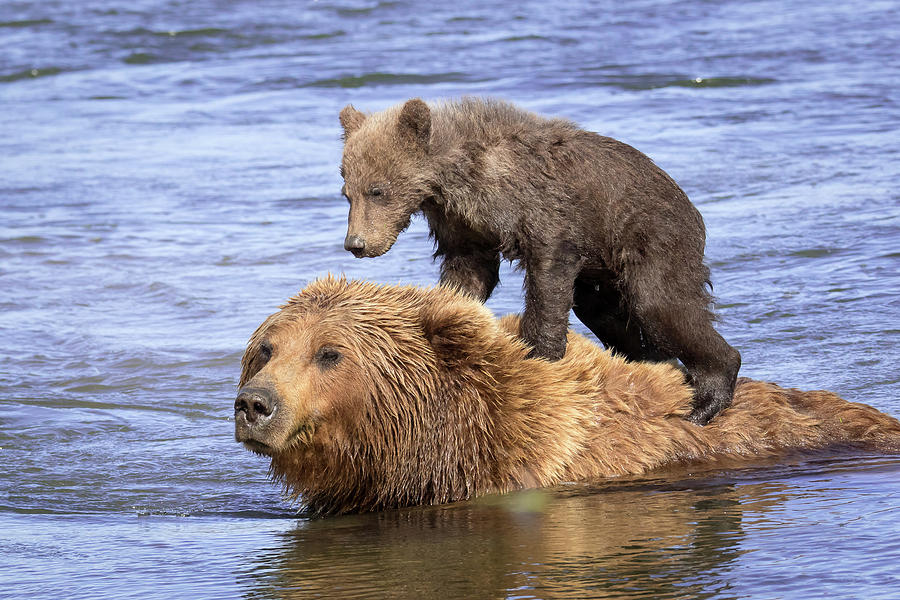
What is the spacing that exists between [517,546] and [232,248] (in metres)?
8.27

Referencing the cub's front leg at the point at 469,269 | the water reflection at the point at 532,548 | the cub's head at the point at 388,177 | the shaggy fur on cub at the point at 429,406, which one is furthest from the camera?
the cub's front leg at the point at 469,269

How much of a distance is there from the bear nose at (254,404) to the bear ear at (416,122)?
5.62ft

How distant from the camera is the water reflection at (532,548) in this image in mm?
5547

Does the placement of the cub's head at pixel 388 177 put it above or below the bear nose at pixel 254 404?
above

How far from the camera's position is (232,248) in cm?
1388

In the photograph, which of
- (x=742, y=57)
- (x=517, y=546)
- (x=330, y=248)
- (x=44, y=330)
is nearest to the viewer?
(x=517, y=546)

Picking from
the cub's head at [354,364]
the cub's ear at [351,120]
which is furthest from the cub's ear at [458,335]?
the cub's ear at [351,120]

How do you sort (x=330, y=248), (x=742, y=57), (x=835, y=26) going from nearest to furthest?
1. (x=330, y=248)
2. (x=742, y=57)
3. (x=835, y=26)

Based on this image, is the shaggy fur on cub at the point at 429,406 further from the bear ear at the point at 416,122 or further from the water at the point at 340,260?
the bear ear at the point at 416,122

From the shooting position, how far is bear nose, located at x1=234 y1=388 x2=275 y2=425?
6.25 meters

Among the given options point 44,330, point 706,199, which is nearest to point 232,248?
point 44,330

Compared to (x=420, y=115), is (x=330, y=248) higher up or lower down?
lower down

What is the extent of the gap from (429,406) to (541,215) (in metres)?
1.12

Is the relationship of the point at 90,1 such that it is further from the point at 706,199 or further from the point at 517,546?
the point at 517,546
